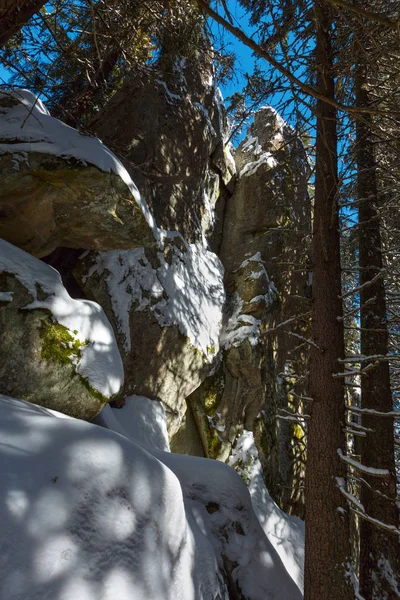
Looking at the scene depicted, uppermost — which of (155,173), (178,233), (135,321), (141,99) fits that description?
(141,99)

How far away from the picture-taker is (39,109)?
498 cm

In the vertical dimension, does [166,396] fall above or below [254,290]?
below

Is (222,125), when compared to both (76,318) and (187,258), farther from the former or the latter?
(76,318)

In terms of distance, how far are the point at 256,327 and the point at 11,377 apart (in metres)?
6.00

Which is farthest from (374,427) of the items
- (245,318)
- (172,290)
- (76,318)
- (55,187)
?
(55,187)

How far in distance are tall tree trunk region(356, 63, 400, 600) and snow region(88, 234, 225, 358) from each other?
11.0ft

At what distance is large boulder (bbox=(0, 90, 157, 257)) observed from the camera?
4461 millimetres

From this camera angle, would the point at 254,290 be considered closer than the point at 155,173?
No

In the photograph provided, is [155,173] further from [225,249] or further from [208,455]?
[208,455]

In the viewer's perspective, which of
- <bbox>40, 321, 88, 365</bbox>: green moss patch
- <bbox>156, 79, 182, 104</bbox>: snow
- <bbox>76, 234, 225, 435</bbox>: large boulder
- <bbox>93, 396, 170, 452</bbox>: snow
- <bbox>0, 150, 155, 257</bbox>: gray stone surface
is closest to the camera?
<bbox>40, 321, 88, 365</bbox>: green moss patch

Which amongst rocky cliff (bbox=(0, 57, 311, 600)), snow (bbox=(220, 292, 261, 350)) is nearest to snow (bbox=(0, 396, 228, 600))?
rocky cliff (bbox=(0, 57, 311, 600))

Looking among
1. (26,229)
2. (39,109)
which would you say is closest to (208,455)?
(26,229)

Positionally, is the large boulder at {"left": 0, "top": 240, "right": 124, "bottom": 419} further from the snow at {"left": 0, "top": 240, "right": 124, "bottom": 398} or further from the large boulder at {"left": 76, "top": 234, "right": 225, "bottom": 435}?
the large boulder at {"left": 76, "top": 234, "right": 225, "bottom": 435}

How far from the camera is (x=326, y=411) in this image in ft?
12.9
